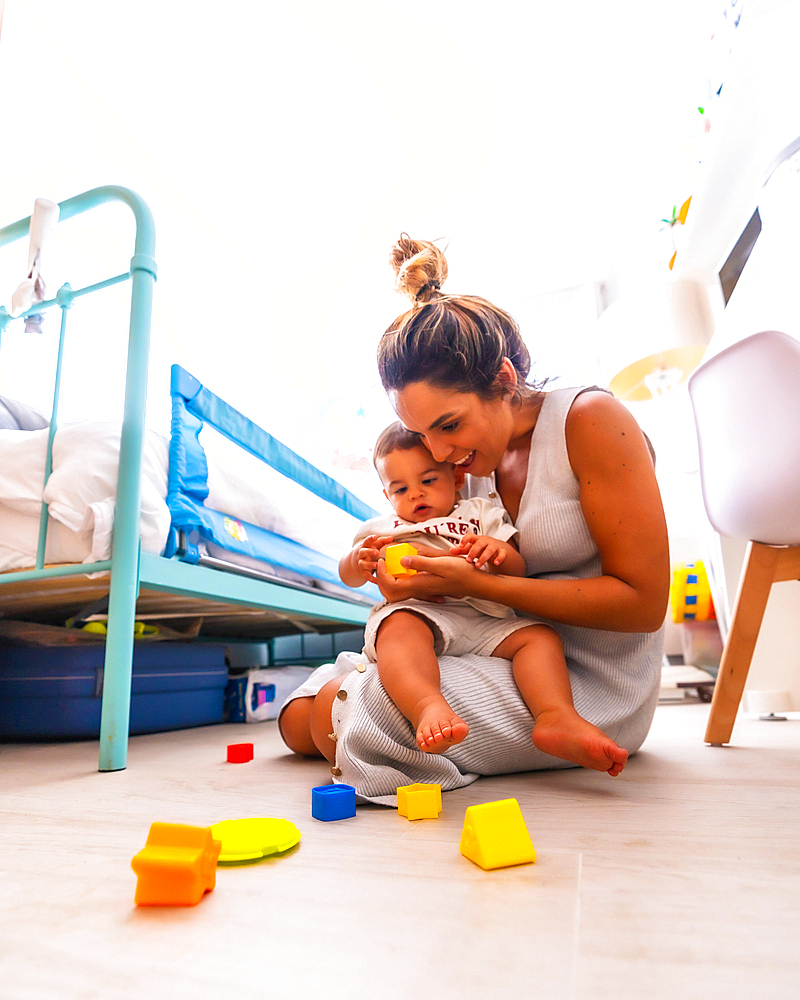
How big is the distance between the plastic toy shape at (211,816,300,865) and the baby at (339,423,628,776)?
157 millimetres

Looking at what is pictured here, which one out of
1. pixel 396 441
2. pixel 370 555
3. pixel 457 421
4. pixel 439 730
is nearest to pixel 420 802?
pixel 439 730

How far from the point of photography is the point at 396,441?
1.10 metres

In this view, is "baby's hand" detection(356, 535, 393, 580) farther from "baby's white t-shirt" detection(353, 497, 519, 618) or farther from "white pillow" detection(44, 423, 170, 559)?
"white pillow" detection(44, 423, 170, 559)

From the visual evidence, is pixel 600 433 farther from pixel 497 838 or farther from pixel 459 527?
pixel 497 838

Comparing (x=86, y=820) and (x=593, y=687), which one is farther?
(x=593, y=687)

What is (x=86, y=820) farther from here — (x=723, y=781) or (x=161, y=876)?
(x=723, y=781)

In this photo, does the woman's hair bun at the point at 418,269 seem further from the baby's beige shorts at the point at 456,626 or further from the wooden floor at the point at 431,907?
the wooden floor at the point at 431,907

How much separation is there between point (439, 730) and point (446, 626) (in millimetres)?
232

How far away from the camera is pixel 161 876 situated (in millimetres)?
418

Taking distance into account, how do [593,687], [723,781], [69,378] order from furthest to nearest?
[69,378], [593,687], [723,781]

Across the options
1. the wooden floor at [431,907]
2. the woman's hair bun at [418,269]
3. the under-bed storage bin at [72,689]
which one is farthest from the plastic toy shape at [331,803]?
the under-bed storage bin at [72,689]

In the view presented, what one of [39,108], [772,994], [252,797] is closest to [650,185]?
[39,108]

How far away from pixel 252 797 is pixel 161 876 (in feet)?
1.18

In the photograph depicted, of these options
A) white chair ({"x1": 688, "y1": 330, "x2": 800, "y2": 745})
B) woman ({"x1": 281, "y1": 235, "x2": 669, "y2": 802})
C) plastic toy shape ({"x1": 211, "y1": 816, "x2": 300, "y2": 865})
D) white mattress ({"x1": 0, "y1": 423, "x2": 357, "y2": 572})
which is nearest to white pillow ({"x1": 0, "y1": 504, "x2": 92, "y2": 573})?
white mattress ({"x1": 0, "y1": 423, "x2": 357, "y2": 572})
